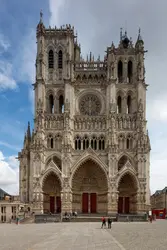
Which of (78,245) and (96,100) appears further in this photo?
(96,100)

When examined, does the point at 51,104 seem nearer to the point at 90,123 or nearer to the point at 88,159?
the point at 90,123

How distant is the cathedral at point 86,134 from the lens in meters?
49.3

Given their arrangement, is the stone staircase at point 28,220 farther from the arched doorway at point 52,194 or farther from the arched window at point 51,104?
the arched window at point 51,104

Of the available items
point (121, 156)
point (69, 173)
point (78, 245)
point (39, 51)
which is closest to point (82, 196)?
point (69, 173)

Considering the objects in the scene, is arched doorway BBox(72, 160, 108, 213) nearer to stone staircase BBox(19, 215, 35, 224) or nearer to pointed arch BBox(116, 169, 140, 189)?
pointed arch BBox(116, 169, 140, 189)

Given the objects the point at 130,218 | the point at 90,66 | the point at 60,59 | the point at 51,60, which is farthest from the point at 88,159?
the point at 51,60

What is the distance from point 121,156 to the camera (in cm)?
5109

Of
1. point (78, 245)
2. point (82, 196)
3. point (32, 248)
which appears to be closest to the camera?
point (32, 248)

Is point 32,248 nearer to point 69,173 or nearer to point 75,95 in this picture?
point 69,173

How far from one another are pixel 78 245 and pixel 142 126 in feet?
118

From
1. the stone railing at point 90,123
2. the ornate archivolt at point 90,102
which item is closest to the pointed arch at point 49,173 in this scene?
the stone railing at point 90,123

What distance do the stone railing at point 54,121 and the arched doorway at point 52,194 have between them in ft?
24.7

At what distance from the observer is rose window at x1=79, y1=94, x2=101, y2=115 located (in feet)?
179

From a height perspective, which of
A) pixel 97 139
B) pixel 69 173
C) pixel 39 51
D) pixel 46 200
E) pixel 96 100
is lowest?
pixel 46 200
